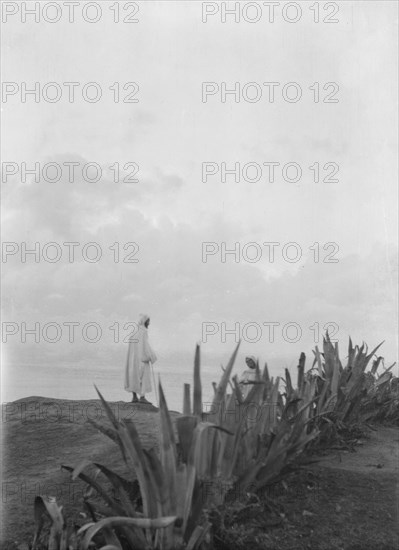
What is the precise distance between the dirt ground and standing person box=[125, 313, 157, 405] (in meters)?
5.71

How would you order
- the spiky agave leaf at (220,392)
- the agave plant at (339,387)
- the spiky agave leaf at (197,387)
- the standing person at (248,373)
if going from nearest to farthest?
the spiky agave leaf at (197,387) → the spiky agave leaf at (220,392) → the agave plant at (339,387) → the standing person at (248,373)

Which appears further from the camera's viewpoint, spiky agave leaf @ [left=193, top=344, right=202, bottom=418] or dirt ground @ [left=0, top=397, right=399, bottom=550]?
dirt ground @ [left=0, top=397, right=399, bottom=550]

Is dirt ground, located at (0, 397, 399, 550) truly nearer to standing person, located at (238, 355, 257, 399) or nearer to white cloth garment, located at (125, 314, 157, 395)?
standing person, located at (238, 355, 257, 399)

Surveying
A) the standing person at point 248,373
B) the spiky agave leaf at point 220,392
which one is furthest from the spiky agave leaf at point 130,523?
the standing person at point 248,373

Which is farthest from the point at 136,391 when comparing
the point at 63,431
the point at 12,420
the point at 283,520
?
the point at 283,520

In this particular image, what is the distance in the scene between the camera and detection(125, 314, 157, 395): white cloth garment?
12867mm

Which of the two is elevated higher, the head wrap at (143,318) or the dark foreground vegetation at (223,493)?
the head wrap at (143,318)

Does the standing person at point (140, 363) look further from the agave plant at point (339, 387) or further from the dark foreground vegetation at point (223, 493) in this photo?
the dark foreground vegetation at point (223, 493)

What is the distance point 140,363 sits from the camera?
13.0 meters

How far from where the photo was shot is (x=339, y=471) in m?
5.05

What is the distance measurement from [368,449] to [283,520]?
2.25 metres

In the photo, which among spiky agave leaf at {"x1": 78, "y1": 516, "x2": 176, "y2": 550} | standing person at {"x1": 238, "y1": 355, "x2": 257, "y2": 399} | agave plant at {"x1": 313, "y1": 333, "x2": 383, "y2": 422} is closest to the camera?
spiky agave leaf at {"x1": 78, "y1": 516, "x2": 176, "y2": 550}

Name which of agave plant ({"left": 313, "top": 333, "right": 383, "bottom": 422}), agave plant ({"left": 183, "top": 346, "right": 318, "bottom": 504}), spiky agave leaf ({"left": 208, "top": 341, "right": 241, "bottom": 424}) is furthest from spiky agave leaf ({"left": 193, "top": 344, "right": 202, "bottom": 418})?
agave plant ({"left": 313, "top": 333, "right": 383, "bottom": 422})

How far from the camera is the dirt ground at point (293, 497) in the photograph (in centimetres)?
395
